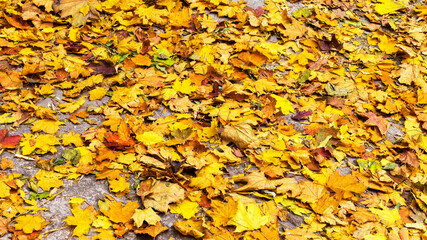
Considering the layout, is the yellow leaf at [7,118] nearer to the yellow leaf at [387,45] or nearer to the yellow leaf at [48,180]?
the yellow leaf at [48,180]

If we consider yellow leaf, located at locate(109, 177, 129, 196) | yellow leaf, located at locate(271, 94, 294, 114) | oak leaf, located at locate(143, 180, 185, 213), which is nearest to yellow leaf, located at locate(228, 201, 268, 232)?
oak leaf, located at locate(143, 180, 185, 213)

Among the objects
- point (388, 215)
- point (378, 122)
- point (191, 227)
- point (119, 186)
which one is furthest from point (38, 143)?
point (378, 122)

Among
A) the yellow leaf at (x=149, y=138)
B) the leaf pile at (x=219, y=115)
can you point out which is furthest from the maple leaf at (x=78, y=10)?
the yellow leaf at (x=149, y=138)

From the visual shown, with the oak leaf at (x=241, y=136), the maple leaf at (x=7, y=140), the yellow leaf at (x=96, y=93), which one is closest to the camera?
the maple leaf at (x=7, y=140)

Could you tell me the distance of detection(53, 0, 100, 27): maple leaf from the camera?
10.8 ft

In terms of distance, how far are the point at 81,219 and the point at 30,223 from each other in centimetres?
27

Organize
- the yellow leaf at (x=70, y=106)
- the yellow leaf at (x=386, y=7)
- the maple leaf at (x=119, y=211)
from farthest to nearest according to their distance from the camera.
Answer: the yellow leaf at (x=386, y=7)
the yellow leaf at (x=70, y=106)
the maple leaf at (x=119, y=211)

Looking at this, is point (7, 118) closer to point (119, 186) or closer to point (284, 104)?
point (119, 186)

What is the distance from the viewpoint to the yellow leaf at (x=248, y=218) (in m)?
1.94

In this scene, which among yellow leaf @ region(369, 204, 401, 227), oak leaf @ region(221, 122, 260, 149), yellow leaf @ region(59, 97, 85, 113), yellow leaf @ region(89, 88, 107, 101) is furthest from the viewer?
yellow leaf @ region(89, 88, 107, 101)

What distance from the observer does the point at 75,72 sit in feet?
9.28

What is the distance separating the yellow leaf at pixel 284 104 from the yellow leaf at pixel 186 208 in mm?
1102

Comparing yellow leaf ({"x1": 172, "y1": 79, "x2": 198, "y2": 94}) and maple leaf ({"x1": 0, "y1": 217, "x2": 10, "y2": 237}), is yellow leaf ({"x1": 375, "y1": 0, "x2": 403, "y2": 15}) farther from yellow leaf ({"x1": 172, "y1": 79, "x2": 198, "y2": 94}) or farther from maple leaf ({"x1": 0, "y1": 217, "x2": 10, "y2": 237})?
maple leaf ({"x1": 0, "y1": 217, "x2": 10, "y2": 237})

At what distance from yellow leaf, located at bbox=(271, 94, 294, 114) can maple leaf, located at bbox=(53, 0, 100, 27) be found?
194 cm
